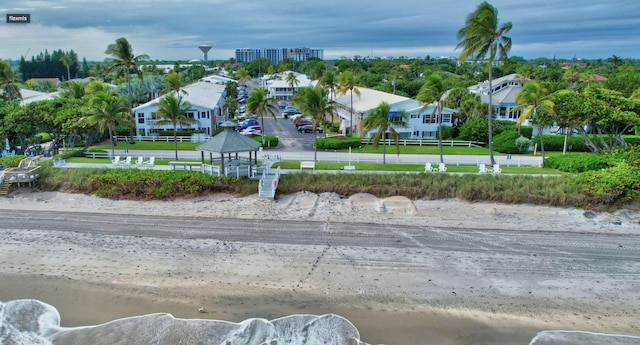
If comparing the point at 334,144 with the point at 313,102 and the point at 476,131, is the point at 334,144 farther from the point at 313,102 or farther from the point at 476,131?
the point at 476,131

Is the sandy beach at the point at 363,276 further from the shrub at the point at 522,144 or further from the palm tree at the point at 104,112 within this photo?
the shrub at the point at 522,144

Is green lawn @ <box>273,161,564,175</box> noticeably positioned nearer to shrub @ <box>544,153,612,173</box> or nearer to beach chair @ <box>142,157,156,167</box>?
shrub @ <box>544,153,612,173</box>

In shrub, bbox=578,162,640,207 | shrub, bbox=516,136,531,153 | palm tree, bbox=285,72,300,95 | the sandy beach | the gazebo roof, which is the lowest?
the sandy beach

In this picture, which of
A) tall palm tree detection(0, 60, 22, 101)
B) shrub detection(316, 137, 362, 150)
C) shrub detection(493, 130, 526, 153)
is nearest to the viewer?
shrub detection(493, 130, 526, 153)

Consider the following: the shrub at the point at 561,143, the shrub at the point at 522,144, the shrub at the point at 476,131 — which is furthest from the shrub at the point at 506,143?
the shrub at the point at 561,143

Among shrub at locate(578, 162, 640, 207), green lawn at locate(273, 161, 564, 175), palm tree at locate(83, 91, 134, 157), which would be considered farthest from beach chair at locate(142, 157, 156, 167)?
shrub at locate(578, 162, 640, 207)

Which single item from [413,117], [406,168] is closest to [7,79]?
[413,117]

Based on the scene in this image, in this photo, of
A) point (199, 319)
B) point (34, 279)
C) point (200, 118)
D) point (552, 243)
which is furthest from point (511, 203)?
point (200, 118)
